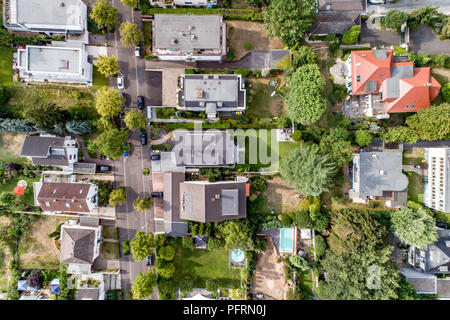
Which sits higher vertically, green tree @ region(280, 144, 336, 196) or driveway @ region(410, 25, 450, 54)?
driveway @ region(410, 25, 450, 54)

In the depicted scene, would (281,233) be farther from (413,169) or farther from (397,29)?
(397,29)

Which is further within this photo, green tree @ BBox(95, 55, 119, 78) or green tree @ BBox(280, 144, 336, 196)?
green tree @ BBox(95, 55, 119, 78)

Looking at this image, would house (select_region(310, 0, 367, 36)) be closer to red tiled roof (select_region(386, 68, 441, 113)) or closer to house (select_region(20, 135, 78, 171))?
red tiled roof (select_region(386, 68, 441, 113))

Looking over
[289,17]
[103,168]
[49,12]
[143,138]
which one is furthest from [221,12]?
[103,168]

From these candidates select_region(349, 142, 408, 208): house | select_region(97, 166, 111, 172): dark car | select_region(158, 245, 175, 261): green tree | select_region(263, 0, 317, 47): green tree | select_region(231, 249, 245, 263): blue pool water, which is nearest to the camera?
select_region(263, 0, 317, 47): green tree

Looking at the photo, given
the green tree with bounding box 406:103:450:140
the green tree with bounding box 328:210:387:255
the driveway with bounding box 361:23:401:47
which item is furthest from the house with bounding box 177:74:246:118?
the green tree with bounding box 406:103:450:140

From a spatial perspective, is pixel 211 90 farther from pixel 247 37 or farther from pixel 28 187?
pixel 28 187
